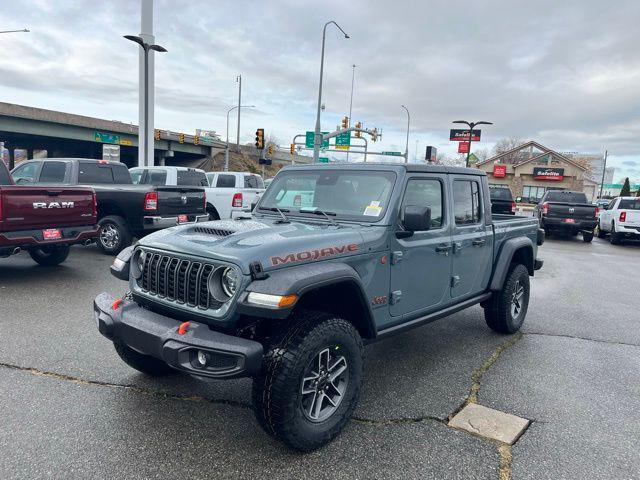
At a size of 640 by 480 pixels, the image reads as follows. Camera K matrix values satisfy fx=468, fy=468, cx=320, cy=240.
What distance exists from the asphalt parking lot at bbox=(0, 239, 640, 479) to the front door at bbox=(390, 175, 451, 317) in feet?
2.44

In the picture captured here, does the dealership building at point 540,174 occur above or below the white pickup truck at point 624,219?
above

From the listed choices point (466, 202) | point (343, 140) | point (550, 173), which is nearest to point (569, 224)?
point (466, 202)

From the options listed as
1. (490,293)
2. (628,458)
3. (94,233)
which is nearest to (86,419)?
(628,458)

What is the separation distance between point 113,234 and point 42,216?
2662 millimetres

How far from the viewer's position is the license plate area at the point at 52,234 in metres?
6.83

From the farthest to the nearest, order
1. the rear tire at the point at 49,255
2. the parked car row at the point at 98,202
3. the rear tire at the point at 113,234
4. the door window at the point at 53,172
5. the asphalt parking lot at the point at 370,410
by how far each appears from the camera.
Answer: the door window at the point at 53,172 → the rear tire at the point at 113,234 → the rear tire at the point at 49,255 → the parked car row at the point at 98,202 → the asphalt parking lot at the point at 370,410

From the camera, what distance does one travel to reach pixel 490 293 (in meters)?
5.08

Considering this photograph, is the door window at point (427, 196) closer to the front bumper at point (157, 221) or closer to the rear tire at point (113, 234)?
the front bumper at point (157, 221)

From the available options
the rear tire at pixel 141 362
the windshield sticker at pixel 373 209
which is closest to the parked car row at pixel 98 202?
the windshield sticker at pixel 373 209

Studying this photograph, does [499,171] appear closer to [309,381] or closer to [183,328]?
[309,381]

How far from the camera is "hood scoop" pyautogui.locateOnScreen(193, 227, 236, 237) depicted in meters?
3.25

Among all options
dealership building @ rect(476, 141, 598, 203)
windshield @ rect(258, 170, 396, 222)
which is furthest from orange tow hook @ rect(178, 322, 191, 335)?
dealership building @ rect(476, 141, 598, 203)

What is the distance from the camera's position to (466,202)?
15.3 ft

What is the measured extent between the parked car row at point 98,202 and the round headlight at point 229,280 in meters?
1.69
